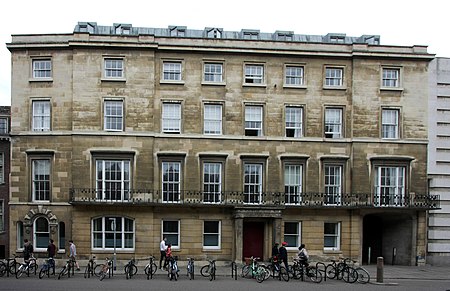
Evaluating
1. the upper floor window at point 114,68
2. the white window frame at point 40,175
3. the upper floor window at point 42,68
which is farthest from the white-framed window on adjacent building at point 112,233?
the upper floor window at point 42,68

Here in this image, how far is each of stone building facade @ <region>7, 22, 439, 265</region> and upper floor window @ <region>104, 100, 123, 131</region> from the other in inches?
2.5

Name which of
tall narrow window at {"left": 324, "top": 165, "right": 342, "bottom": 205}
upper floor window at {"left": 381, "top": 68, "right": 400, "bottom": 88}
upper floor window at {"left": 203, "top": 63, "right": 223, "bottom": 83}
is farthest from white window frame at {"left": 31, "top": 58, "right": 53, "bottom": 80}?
upper floor window at {"left": 381, "top": 68, "right": 400, "bottom": 88}

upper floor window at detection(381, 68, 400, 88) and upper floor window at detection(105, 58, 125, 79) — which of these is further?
upper floor window at detection(381, 68, 400, 88)

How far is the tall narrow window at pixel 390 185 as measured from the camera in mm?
29203

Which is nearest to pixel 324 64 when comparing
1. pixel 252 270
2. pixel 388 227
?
pixel 388 227

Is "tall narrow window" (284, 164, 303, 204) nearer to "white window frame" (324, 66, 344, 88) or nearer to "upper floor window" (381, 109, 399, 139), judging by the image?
"white window frame" (324, 66, 344, 88)

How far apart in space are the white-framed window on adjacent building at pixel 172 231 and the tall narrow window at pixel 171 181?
1.38 m

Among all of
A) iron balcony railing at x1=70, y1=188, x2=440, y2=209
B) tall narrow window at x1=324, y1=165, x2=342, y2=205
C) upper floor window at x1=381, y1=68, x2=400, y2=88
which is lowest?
iron balcony railing at x1=70, y1=188, x2=440, y2=209

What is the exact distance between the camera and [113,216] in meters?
28.0

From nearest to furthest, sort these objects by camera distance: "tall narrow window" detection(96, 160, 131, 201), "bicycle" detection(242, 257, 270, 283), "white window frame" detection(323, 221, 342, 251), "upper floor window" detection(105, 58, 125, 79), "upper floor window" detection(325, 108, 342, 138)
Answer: "bicycle" detection(242, 257, 270, 283)
"tall narrow window" detection(96, 160, 131, 201)
"upper floor window" detection(105, 58, 125, 79)
"white window frame" detection(323, 221, 342, 251)
"upper floor window" detection(325, 108, 342, 138)

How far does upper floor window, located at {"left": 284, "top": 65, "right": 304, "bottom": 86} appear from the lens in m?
29.5

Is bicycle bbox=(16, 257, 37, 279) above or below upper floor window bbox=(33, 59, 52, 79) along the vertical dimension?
below

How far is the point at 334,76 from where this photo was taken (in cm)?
2975

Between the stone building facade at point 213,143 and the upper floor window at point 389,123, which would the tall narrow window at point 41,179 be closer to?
the stone building facade at point 213,143
